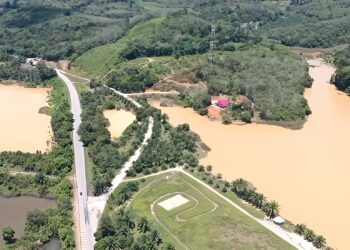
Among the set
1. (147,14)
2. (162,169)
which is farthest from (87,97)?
(147,14)

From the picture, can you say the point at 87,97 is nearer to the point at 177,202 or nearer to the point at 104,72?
the point at 104,72

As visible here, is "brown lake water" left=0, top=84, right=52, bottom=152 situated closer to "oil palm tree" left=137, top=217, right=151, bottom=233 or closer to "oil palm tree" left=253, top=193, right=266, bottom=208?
"oil palm tree" left=137, top=217, right=151, bottom=233

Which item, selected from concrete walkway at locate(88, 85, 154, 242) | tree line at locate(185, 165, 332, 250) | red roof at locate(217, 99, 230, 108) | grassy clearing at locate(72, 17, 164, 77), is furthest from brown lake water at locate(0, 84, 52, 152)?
red roof at locate(217, 99, 230, 108)

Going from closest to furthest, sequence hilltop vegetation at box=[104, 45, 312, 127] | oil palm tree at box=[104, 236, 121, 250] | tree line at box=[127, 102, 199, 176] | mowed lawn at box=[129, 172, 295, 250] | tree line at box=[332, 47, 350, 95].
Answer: oil palm tree at box=[104, 236, 121, 250], mowed lawn at box=[129, 172, 295, 250], tree line at box=[127, 102, 199, 176], hilltop vegetation at box=[104, 45, 312, 127], tree line at box=[332, 47, 350, 95]

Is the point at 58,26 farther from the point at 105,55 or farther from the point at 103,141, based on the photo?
the point at 103,141

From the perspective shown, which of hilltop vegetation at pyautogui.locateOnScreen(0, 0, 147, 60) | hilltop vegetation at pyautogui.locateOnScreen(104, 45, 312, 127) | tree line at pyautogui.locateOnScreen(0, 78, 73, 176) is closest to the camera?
tree line at pyautogui.locateOnScreen(0, 78, 73, 176)
